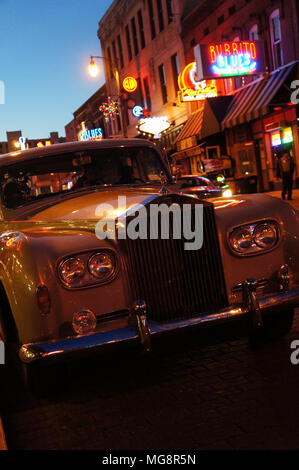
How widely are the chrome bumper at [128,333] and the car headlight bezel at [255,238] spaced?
36 centimetres

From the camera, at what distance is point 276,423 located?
3.06m

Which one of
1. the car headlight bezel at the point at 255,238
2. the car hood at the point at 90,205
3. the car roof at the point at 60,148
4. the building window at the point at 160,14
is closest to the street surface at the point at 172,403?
the car headlight bezel at the point at 255,238

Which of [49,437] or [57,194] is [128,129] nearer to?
[57,194]

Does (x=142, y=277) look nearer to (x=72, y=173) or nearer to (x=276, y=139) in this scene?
(x=72, y=173)

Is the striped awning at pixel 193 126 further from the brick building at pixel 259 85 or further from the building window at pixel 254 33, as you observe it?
the building window at pixel 254 33

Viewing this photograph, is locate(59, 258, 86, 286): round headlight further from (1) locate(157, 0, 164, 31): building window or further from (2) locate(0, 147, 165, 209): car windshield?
(1) locate(157, 0, 164, 31): building window

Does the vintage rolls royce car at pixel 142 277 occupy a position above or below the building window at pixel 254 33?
below

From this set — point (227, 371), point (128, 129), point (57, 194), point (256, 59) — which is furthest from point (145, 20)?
point (227, 371)

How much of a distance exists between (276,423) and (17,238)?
2.07m

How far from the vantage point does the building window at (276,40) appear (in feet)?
65.7

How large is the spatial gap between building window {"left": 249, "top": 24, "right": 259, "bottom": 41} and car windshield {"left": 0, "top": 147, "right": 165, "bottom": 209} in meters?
17.4

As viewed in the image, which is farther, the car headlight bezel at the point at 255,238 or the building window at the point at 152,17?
the building window at the point at 152,17

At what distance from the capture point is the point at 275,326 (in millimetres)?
4480
